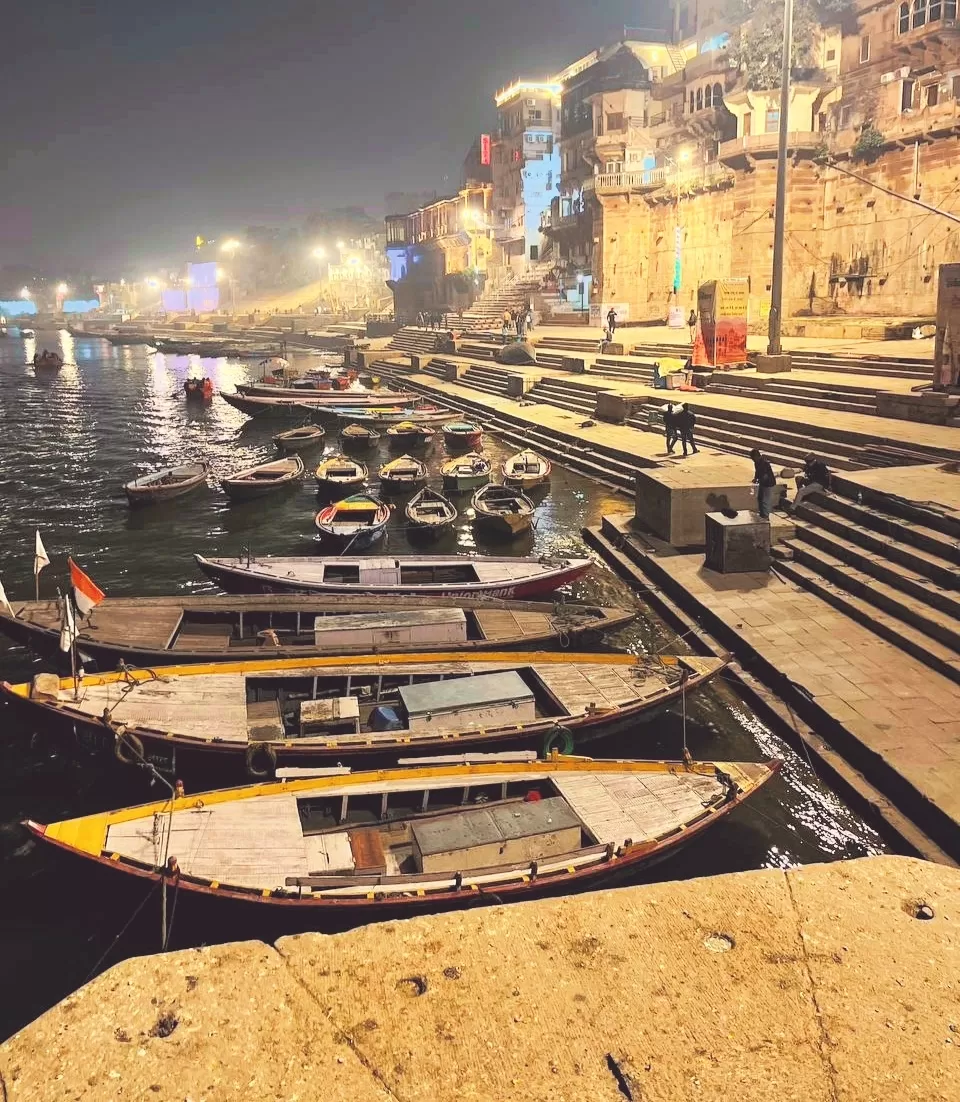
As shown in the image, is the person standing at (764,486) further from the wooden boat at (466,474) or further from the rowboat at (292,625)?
the wooden boat at (466,474)

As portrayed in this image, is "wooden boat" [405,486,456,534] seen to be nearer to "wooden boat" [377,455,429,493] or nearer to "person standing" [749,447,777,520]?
"wooden boat" [377,455,429,493]

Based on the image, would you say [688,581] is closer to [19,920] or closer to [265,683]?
[265,683]

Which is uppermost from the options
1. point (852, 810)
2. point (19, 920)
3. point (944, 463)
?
point (944, 463)

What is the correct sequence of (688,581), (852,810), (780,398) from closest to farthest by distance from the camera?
1. (852,810)
2. (688,581)
3. (780,398)

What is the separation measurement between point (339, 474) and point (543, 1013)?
2277cm

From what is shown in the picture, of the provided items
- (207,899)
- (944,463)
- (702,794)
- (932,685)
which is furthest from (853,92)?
(207,899)

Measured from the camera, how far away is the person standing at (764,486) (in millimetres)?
14920

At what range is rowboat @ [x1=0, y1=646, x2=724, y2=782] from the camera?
891cm

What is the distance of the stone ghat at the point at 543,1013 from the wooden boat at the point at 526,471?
62.5 ft

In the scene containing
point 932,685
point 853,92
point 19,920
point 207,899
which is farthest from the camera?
point 853,92

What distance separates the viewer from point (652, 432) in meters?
26.3

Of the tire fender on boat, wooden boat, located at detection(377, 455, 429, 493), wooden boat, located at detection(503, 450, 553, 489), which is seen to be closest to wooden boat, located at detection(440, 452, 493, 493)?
wooden boat, located at detection(377, 455, 429, 493)

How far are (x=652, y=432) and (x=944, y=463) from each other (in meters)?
11.5

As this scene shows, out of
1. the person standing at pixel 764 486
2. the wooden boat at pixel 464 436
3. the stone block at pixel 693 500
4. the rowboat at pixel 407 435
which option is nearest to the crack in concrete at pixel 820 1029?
the person standing at pixel 764 486
